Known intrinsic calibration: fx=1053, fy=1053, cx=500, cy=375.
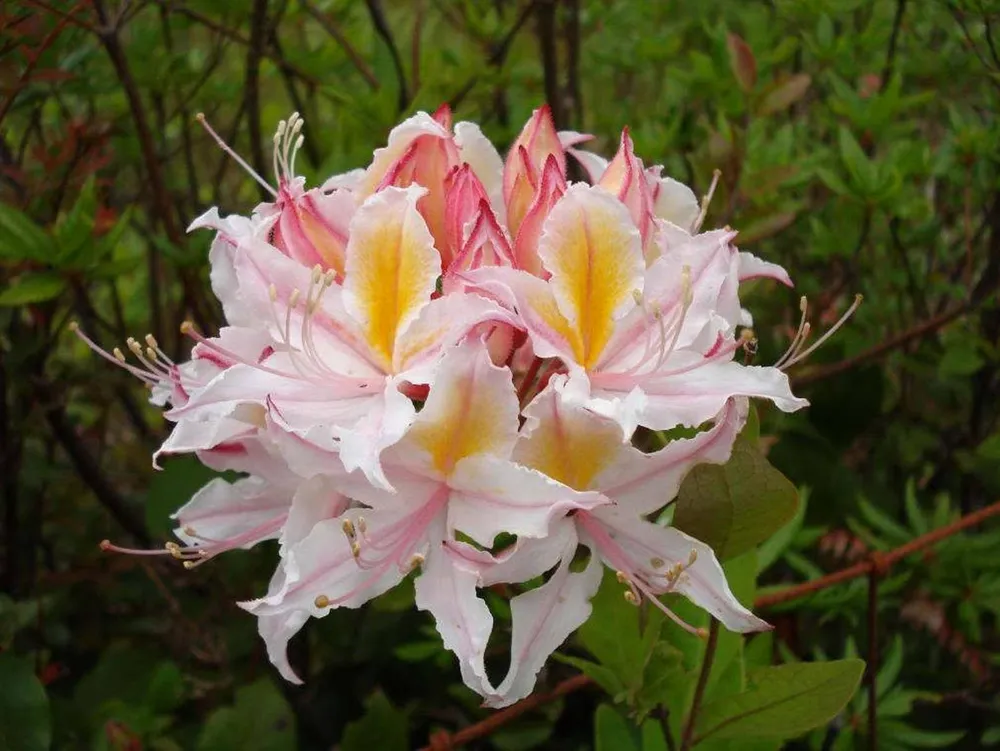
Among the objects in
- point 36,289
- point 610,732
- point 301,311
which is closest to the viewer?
point 301,311

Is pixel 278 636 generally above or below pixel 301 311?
below

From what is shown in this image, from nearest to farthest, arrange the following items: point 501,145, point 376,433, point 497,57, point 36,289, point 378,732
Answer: point 376,433, point 36,289, point 378,732, point 497,57, point 501,145

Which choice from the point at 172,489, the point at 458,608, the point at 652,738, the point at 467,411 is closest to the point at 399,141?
the point at 467,411

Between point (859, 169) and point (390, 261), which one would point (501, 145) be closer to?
point (859, 169)

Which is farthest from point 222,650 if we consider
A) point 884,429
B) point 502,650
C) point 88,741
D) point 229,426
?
point 884,429

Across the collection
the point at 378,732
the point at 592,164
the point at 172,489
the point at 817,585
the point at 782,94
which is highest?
the point at 592,164

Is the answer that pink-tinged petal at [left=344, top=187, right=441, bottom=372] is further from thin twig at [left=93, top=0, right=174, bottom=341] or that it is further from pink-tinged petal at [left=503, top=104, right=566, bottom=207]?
thin twig at [left=93, top=0, right=174, bottom=341]
